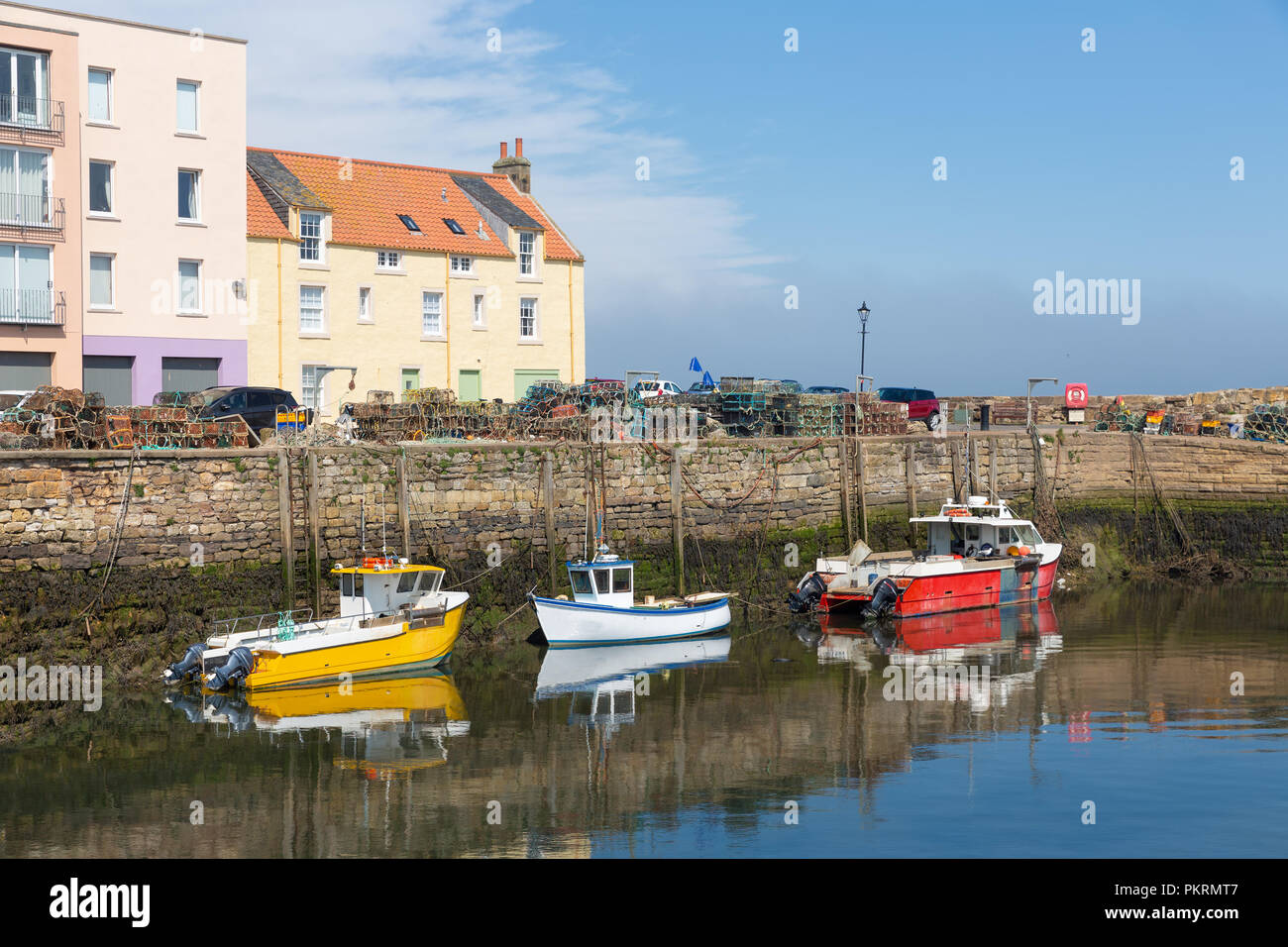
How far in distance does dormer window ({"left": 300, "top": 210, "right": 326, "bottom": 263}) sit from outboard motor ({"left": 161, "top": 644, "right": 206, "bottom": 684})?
19479mm

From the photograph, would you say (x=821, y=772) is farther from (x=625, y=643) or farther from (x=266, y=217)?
(x=266, y=217)

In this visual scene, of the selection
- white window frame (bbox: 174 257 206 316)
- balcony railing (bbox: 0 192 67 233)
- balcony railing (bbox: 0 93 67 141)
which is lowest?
white window frame (bbox: 174 257 206 316)

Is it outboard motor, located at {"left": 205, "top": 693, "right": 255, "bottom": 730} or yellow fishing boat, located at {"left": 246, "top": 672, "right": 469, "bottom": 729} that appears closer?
outboard motor, located at {"left": 205, "top": 693, "right": 255, "bottom": 730}

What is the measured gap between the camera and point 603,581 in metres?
23.7

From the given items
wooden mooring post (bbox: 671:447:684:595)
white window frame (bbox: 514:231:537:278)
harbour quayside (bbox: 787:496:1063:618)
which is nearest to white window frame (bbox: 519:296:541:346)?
white window frame (bbox: 514:231:537:278)

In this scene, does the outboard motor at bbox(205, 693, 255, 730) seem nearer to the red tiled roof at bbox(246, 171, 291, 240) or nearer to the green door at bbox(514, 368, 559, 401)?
the red tiled roof at bbox(246, 171, 291, 240)

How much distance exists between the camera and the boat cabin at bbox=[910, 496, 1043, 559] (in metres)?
29.0

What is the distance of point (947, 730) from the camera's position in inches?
700

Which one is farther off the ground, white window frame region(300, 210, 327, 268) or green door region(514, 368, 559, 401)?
white window frame region(300, 210, 327, 268)

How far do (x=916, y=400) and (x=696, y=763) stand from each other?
84.0 feet

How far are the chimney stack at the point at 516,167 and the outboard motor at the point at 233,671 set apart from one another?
28.3 meters

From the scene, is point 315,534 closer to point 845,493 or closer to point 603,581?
point 603,581

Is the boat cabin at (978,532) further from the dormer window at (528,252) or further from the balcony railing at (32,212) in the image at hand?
the balcony railing at (32,212)

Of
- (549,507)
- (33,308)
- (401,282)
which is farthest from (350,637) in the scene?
(401,282)
